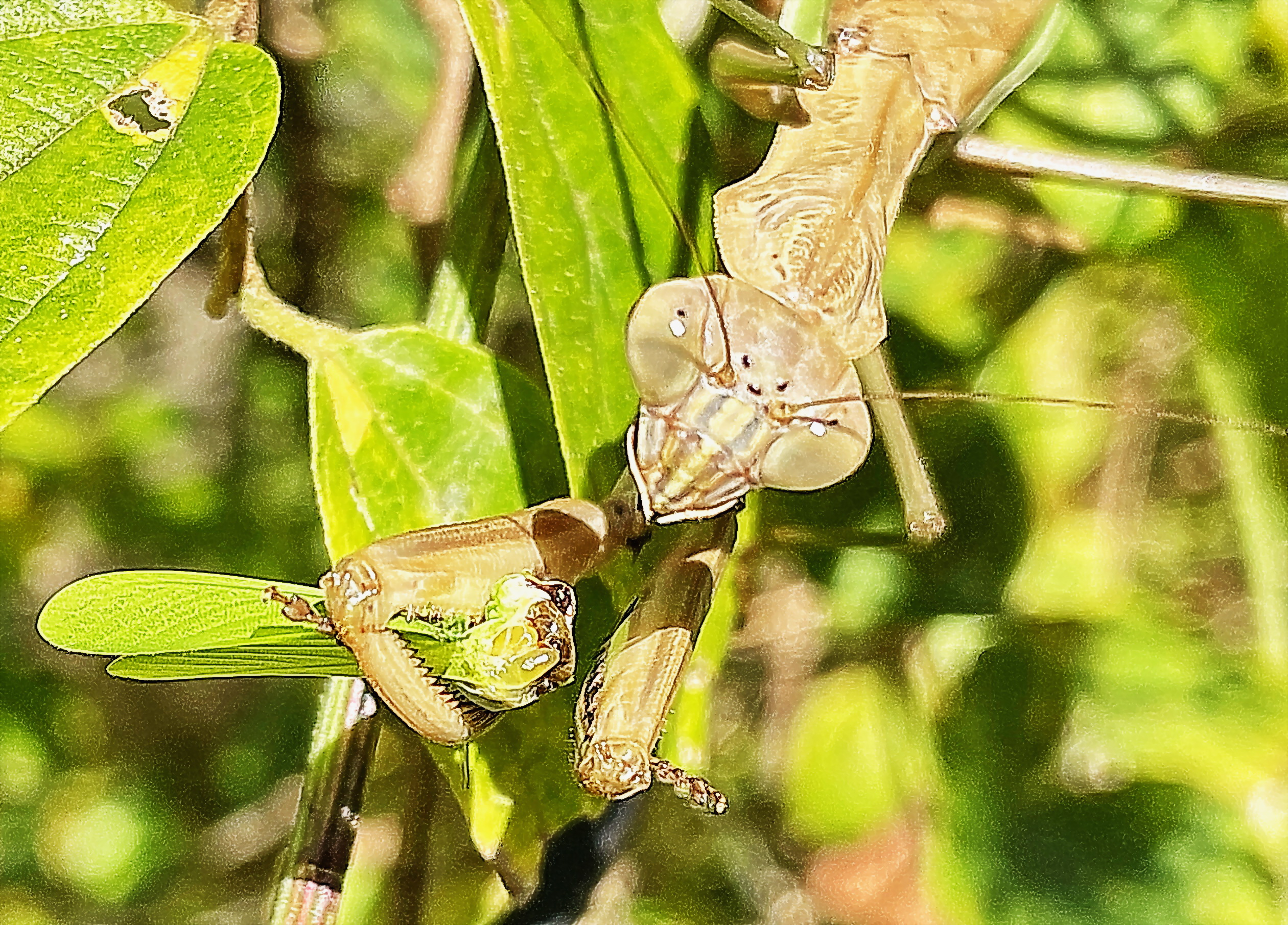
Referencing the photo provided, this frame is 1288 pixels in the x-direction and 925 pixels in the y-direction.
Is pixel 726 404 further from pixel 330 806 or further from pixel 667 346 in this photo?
pixel 330 806

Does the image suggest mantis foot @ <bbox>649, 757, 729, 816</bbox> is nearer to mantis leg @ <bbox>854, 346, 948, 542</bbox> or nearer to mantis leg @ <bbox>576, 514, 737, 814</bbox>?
mantis leg @ <bbox>576, 514, 737, 814</bbox>

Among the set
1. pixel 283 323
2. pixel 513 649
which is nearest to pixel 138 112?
pixel 283 323

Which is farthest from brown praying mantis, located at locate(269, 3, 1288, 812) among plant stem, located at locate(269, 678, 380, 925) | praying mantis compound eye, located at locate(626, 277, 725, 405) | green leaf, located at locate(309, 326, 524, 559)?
plant stem, located at locate(269, 678, 380, 925)

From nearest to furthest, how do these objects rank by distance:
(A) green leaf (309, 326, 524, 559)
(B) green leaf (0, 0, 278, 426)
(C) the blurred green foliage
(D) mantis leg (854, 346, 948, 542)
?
(B) green leaf (0, 0, 278, 426), (A) green leaf (309, 326, 524, 559), (D) mantis leg (854, 346, 948, 542), (C) the blurred green foliage

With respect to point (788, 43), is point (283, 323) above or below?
below

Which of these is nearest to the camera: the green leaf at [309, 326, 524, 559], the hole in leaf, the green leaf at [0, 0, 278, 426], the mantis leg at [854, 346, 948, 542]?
the green leaf at [0, 0, 278, 426]

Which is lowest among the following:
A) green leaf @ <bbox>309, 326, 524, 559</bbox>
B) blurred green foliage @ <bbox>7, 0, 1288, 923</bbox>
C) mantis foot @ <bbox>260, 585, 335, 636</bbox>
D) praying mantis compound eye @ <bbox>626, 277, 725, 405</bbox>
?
blurred green foliage @ <bbox>7, 0, 1288, 923</bbox>
